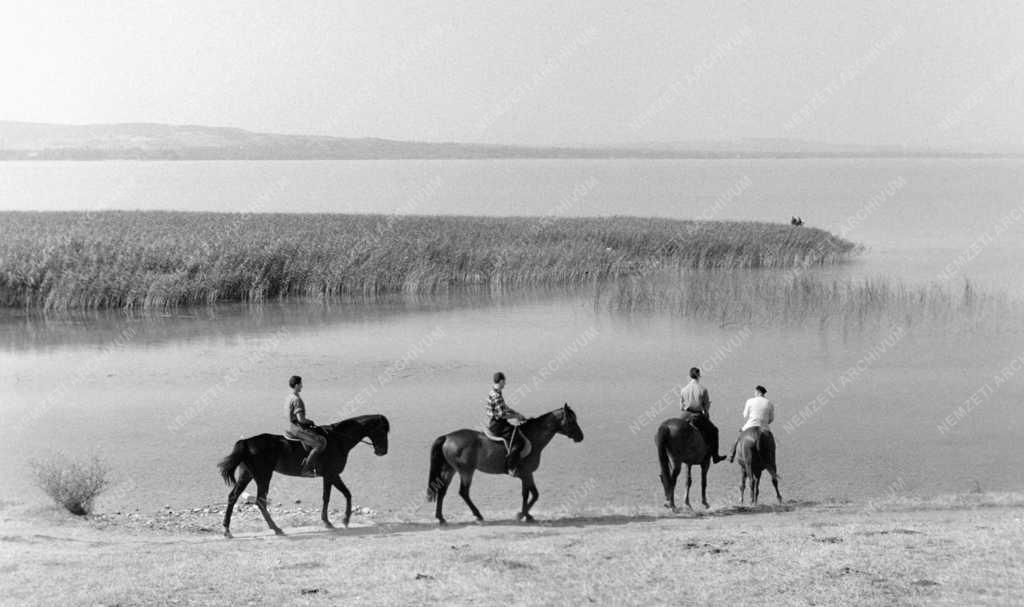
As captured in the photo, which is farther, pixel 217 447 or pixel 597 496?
pixel 217 447

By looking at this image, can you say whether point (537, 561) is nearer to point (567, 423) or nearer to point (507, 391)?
point (567, 423)

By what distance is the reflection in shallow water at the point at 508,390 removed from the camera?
59.4 ft

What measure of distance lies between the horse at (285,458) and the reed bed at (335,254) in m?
23.9

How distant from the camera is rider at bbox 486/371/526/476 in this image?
1468 centimetres

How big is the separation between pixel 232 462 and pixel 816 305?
25388mm

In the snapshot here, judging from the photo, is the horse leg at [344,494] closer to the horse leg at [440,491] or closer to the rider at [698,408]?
the horse leg at [440,491]

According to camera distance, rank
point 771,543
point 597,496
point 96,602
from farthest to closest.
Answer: point 597,496 < point 771,543 < point 96,602

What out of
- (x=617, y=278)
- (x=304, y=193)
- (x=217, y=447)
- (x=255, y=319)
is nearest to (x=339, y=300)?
(x=255, y=319)

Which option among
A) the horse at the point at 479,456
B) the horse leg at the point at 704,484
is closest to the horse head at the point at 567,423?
the horse at the point at 479,456

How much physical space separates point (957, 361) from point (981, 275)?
19.9 m

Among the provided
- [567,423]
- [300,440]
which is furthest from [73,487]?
[567,423]

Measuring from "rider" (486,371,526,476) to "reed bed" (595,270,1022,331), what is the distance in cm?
1975

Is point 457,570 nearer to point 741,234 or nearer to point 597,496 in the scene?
point 597,496

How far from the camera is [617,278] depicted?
146 ft
